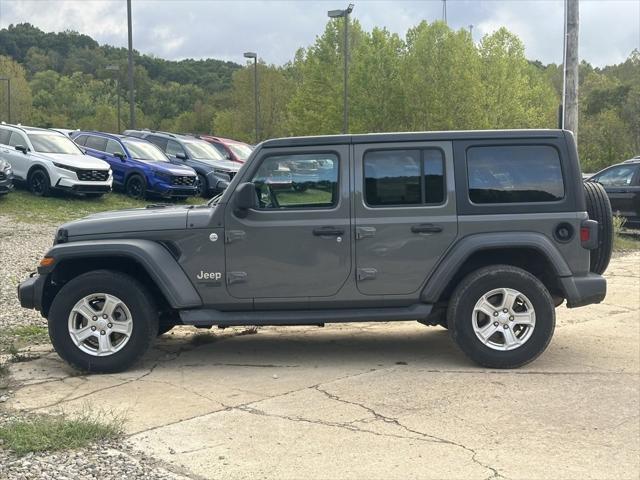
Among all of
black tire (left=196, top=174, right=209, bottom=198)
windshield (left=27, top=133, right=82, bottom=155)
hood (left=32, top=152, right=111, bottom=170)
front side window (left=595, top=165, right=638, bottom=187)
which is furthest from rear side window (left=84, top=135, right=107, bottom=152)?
front side window (left=595, top=165, right=638, bottom=187)

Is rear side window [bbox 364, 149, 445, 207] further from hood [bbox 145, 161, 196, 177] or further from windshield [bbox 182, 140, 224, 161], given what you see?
windshield [bbox 182, 140, 224, 161]

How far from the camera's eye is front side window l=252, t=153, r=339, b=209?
6016 millimetres

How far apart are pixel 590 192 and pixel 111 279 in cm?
403

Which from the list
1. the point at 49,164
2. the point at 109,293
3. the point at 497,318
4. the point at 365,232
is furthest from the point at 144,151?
the point at 497,318

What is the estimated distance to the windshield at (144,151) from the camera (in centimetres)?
2003

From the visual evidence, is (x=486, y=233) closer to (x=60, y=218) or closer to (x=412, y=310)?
(x=412, y=310)

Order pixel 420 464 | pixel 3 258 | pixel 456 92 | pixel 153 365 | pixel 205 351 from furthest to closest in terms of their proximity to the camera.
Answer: pixel 456 92, pixel 3 258, pixel 205 351, pixel 153 365, pixel 420 464

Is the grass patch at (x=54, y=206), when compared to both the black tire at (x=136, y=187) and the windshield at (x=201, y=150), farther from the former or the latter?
the windshield at (x=201, y=150)

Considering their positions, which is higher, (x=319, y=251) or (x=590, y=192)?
(x=590, y=192)

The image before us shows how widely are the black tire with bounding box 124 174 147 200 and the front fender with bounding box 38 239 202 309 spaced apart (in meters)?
13.6

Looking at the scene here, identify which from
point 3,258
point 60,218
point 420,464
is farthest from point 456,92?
point 420,464

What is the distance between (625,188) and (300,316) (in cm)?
1127

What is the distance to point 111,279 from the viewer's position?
588cm

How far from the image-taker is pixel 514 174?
605 centimetres
